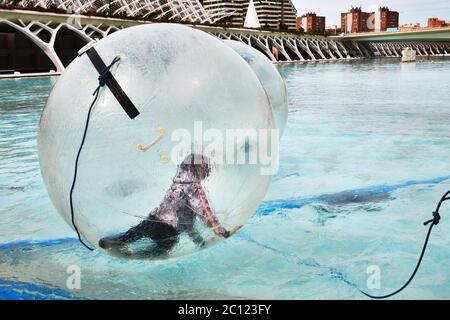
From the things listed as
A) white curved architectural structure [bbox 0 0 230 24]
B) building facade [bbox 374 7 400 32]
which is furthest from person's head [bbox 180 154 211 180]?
building facade [bbox 374 7 400 32]

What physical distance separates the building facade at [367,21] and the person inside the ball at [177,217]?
175522 mm

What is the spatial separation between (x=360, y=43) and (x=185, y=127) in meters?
94.1

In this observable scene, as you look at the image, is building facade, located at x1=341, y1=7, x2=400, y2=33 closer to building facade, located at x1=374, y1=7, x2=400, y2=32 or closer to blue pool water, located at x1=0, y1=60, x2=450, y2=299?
building facade, located at x1=374, y1=7, x2=400, y2=32

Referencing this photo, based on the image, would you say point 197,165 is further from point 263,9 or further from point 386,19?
point 386,19

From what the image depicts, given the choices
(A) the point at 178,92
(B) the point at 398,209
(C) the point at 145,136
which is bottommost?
(B) the point at 398,209

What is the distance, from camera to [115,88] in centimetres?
240

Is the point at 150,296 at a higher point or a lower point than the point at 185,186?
lower

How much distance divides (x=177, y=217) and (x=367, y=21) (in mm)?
189728

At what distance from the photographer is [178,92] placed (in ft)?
7.75

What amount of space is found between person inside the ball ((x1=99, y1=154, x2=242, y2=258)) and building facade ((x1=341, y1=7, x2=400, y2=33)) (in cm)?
17552

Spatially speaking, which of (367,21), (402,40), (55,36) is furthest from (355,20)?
(55,36)

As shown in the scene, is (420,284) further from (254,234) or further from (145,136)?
(145,136)

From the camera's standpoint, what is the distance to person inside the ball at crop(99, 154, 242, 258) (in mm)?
2459
